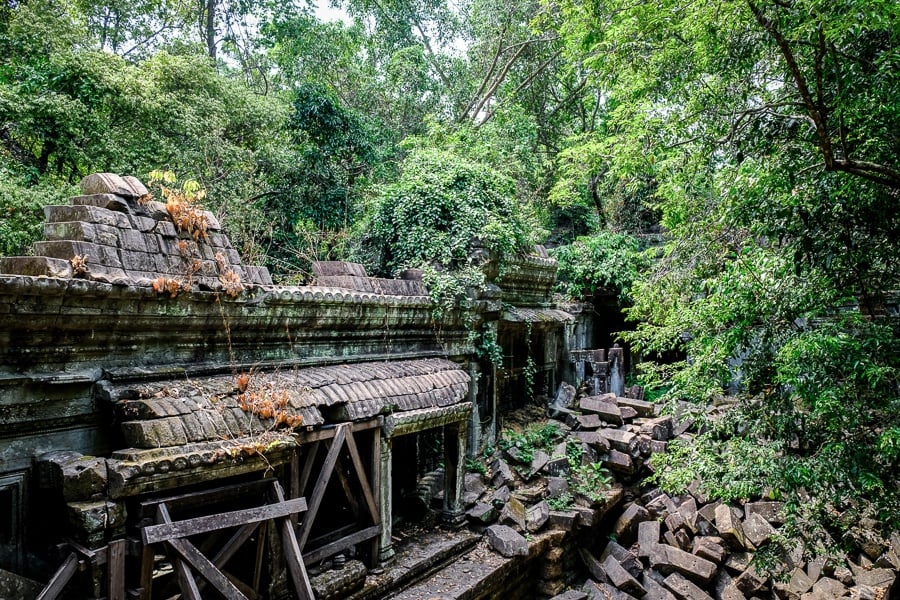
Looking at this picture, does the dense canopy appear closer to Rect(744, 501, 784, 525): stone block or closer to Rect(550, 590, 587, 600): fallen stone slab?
Rect(744, 501, 784, 525): stone block

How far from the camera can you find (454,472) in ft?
25.0

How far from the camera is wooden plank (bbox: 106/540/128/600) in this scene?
3.76m

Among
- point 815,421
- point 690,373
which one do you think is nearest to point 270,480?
point 690,373

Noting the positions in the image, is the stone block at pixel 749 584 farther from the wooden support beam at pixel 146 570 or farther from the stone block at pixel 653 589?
the wooden support beam at pixel 146 570

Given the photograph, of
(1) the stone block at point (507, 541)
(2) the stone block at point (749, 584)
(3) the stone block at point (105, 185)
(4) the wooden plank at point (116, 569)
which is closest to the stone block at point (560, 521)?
(1) the stone block at point (507, 541)

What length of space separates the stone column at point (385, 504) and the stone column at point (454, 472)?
4.37ft

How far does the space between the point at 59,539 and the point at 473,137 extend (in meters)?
13.1

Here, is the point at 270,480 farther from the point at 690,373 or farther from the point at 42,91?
the point at 42,91

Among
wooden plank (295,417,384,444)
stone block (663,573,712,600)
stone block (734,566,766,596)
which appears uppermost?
wooden plank (295,417,384,444)

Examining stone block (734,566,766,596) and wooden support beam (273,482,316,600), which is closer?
wooden support beam (273,482,316,600)

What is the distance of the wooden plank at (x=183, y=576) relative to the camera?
12.8 ft

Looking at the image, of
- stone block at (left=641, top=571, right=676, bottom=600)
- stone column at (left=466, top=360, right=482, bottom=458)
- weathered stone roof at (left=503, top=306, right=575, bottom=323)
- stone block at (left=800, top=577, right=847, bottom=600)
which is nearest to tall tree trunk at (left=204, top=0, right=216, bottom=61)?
weathered stone roof at (left=503, top=306, right=575, bottom=323)

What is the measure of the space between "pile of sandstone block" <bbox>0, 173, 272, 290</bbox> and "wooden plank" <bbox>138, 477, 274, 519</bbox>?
167 cm

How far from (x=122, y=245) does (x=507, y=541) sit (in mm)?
5757
